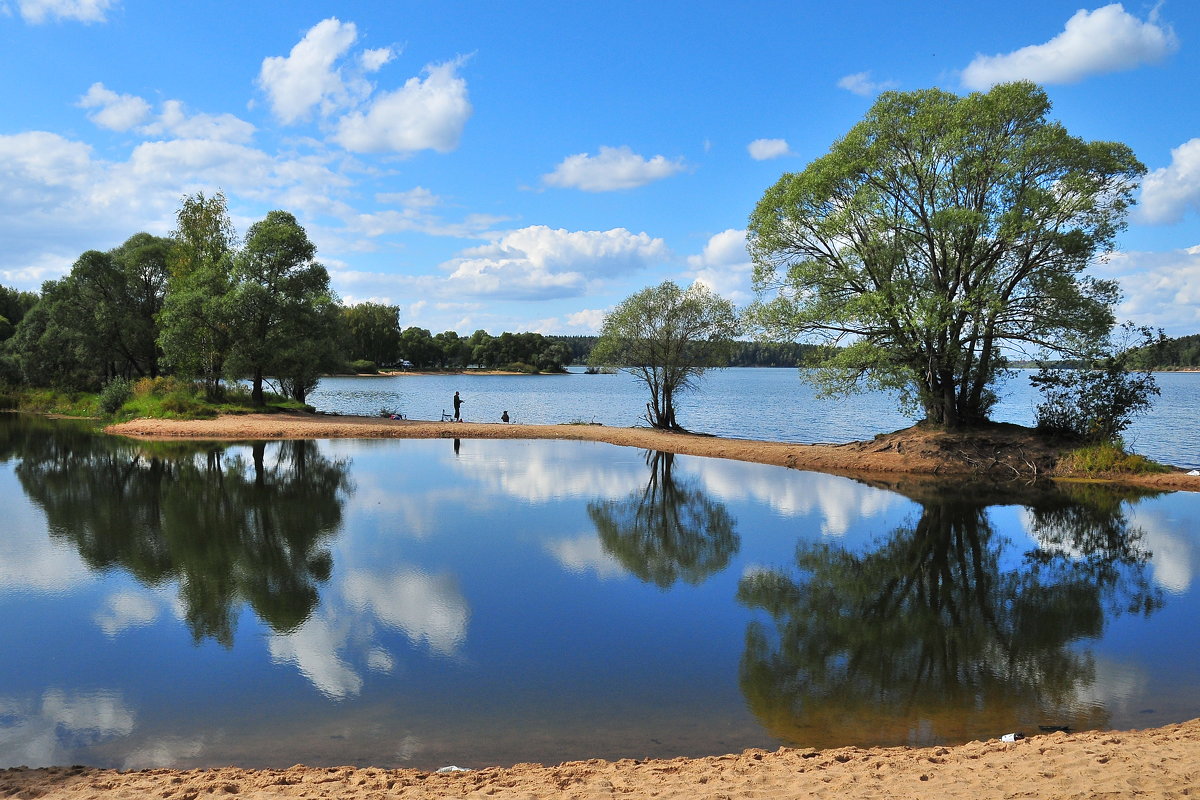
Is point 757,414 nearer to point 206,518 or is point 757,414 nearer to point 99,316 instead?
point 206,518

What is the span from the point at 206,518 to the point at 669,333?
73.1ft

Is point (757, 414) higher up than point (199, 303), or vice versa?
point (199, 303)

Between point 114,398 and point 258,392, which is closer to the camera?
point 258,392

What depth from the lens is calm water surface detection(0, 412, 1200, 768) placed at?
→ 727 cm

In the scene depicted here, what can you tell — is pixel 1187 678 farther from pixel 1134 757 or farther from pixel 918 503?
pixel 918 503

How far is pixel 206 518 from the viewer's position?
1680 cm

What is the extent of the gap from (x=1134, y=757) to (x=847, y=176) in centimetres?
2316

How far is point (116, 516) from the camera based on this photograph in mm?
17016

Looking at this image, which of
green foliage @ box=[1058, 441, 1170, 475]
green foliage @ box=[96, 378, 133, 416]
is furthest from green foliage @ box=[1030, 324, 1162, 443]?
green foliage @ box=[96, 378, 133, 416]

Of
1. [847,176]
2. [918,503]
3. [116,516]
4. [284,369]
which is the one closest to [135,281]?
[284,369]

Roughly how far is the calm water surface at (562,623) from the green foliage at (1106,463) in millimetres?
3243

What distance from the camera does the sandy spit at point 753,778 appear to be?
18.4 feet

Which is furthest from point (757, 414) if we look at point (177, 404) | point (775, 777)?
point (775, 777)

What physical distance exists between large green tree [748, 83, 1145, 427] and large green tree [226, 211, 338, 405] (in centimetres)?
2591
